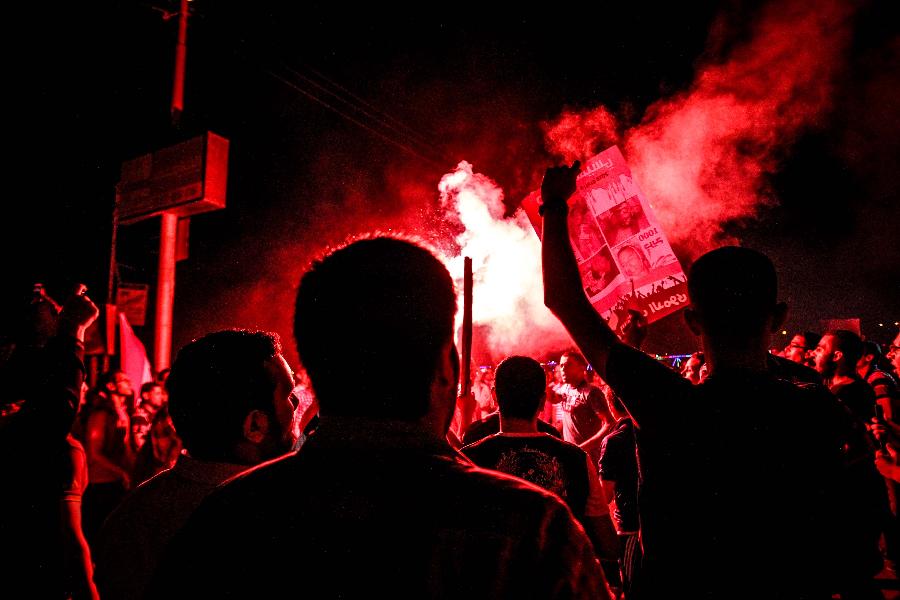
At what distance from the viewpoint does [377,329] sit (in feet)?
4.25

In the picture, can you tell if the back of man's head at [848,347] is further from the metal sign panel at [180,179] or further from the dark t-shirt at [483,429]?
the metal sign panel at [180,179]

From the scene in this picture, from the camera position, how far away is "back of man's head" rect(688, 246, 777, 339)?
6.38 feet

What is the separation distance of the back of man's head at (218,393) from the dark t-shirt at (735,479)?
4.19 feet

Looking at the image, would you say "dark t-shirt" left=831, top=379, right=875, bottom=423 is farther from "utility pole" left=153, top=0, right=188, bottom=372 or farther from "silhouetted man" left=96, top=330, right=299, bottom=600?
"utility pole" left=153, top=0, right=188, bottom=372

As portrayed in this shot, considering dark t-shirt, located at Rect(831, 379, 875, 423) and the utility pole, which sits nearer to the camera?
dark t-shirt, located at Rect(831, 379, 875, 423)

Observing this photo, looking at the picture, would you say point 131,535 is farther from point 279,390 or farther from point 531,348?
point 531,348

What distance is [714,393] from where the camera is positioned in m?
1.89

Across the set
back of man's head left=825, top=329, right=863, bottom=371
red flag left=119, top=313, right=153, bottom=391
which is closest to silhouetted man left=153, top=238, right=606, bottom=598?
back of man's head left=825, top=329, right=863, bottom=371

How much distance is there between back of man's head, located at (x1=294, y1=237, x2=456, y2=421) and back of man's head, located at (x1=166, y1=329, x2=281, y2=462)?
1.00 meters

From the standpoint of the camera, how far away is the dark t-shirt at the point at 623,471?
178 inches

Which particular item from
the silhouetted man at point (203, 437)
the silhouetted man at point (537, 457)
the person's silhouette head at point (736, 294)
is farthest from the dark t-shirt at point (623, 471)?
the silhouetted man at point (203, 437)

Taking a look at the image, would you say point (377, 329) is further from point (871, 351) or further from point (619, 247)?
point (871, 351)

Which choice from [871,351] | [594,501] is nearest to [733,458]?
[594,501]

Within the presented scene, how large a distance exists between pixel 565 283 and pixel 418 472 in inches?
42.2
